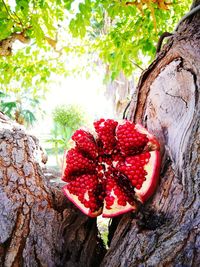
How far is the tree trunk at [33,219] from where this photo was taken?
27.0 inches

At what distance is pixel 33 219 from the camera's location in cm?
71

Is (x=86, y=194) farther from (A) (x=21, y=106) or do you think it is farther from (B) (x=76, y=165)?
(A) (x=21, y=106)

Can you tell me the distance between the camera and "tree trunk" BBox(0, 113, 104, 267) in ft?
2.25

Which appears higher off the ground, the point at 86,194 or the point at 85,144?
the point at 85,144

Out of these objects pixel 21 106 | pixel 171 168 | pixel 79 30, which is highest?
pixel 21 106

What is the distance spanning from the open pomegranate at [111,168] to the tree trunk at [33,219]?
0.06 meters

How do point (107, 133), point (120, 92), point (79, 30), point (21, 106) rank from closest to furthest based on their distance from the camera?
point (107, 133), point (79, 30), point (120, 92), point (21, 106)

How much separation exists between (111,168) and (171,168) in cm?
16

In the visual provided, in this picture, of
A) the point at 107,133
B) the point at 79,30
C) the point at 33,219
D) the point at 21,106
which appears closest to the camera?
the point at 33,219

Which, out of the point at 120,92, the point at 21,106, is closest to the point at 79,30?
the point at 120,92

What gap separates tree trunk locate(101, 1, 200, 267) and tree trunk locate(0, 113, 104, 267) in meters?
0.10

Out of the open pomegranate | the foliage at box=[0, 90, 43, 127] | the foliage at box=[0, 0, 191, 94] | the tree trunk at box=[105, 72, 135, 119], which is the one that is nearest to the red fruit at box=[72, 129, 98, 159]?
the open pomegranate

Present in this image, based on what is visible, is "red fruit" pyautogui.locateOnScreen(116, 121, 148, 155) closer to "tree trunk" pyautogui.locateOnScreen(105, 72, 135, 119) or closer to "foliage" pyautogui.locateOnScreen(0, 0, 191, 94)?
"foliage" pyautogui.locateOnScreen(0, 0, 191, 94)

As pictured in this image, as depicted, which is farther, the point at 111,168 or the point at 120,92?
the point at 120,92
